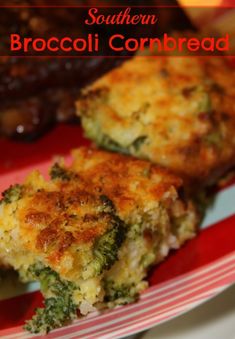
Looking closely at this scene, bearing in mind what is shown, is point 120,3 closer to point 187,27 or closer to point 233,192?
point 187,27

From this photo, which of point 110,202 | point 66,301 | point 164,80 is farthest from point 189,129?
point 66,301

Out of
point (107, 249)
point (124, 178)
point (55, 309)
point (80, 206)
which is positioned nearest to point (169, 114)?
point (124, 178)

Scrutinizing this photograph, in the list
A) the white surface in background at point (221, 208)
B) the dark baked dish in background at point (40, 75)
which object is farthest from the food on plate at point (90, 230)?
the dark baked dish in background at point (40, 75)

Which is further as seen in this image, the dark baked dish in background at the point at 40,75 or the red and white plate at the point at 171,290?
the dark baked dish in background at the point at 40,75

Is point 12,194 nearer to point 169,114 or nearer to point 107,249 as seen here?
point 107,249

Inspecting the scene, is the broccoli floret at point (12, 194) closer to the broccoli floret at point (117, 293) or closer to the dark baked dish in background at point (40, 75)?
the broccoli floret at point (117, 293)

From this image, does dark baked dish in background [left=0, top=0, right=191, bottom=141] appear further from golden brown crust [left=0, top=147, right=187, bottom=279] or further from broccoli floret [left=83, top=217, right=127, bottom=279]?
broccoli floret [left=83, top=217, right=127, bottom=279]
